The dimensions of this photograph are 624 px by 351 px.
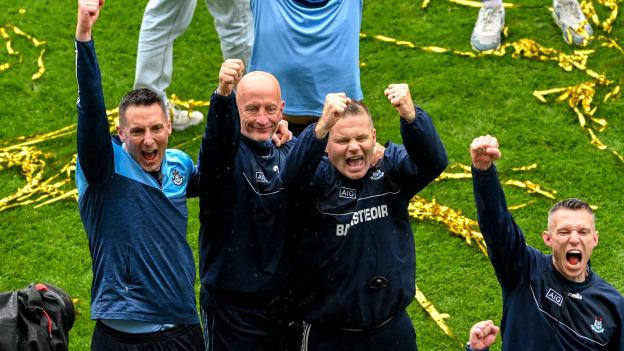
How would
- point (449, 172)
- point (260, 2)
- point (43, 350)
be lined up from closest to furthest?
point (43, 350), point (260, 2), point (449, 172)

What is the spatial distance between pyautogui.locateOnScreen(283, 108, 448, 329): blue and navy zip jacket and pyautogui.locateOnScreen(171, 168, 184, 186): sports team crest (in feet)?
1.71

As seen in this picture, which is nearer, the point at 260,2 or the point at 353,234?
the point at 353,234

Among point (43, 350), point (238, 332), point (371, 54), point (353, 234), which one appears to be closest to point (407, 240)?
point (353, 234)

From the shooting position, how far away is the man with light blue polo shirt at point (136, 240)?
17.5ft

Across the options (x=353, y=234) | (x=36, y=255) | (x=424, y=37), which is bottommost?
(x=36, y=255)

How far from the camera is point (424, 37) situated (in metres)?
9.80

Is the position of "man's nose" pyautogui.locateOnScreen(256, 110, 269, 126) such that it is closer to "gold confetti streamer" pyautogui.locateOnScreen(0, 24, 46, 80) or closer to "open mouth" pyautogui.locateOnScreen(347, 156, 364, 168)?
"open mouth" pyautogui.locateOnScreen(347, 156, 364, 168)

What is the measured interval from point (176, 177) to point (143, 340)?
0.76 meters

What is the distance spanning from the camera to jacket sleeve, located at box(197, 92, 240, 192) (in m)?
5.27

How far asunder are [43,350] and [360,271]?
62.6 inches

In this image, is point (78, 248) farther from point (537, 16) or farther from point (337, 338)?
point (537, 16)

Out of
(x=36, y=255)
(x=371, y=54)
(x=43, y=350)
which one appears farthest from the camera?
(x=371, y=54)

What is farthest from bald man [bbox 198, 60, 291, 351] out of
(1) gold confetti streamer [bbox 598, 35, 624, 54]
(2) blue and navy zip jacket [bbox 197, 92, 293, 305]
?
(1) gold confetti streamer [bbox 598, 35, 624, 54]

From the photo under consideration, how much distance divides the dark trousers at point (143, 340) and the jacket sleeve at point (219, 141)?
678mm
